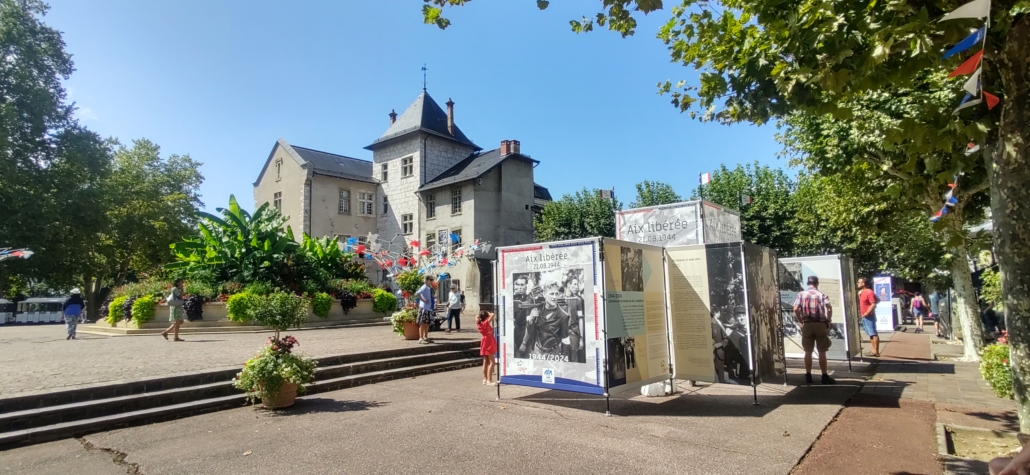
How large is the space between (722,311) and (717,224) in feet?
8.86

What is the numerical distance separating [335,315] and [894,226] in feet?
59.3

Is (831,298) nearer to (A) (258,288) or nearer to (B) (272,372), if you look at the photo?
(B) (272,372)

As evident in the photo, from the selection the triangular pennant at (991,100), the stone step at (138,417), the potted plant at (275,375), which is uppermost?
the triangular pennant at (991,100)

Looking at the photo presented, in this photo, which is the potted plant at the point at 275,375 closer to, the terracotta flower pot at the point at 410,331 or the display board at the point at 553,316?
the display board at the point at 553,316

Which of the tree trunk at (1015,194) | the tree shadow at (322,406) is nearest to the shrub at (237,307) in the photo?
the tree shadow at (322,406)

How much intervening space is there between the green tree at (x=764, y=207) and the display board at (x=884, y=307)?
3.87m

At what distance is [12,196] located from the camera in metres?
28.1

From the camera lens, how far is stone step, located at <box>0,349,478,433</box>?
6641mm

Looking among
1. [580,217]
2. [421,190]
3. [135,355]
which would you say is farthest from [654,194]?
[135,355]

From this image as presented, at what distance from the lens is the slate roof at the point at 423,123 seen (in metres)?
39.6

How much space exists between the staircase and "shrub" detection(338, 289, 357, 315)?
439 inches

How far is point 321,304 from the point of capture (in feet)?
66.9

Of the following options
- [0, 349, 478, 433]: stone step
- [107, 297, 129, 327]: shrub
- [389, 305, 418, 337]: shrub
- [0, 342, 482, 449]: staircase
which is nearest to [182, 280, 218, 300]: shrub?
[107, 297, 129, 327]: shrub

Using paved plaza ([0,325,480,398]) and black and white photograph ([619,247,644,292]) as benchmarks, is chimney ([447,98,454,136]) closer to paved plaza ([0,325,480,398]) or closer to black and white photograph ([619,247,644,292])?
paved plaza ([0,325,480,398])
